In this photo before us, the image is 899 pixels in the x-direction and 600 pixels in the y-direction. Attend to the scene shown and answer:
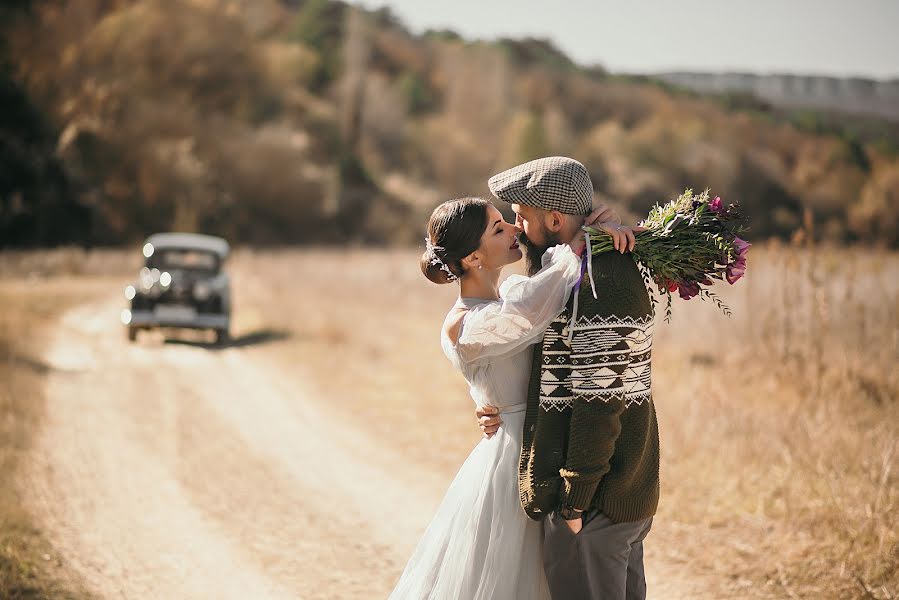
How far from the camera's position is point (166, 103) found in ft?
136

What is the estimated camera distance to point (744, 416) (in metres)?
7.19

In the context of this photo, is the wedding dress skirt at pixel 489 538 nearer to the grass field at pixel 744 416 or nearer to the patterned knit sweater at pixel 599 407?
the patterned knit sweater at pixel 599 407

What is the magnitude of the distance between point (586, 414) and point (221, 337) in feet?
38.3

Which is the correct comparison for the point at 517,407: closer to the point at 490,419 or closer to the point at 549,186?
the point at 490,419

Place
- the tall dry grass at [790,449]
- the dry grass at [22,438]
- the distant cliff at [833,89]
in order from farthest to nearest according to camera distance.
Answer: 1. the distant cliff at [833,89]
2. the tall dry grass at [790,449]
3. the dry grass at [22,438]

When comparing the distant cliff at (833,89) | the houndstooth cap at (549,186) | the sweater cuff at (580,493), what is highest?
the distant cliff at (833,89)

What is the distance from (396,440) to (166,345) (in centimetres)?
645

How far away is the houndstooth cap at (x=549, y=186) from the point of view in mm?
2898

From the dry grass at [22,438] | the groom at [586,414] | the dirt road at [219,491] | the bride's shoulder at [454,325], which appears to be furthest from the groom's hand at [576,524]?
the dry grass at [22,438]

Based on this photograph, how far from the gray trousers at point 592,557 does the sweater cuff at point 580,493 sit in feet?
0.39

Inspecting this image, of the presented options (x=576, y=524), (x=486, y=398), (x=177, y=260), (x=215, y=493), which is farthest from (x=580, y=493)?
(x=177, y=260)

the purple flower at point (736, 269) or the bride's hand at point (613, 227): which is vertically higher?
the bride's hand at point (613, 227)

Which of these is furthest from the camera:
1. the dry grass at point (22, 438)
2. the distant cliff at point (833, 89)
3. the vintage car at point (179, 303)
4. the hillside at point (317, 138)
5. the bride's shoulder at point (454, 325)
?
the hillside at point (317, 138)

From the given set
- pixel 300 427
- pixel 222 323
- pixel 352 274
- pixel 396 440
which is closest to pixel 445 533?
pixel 396 440
